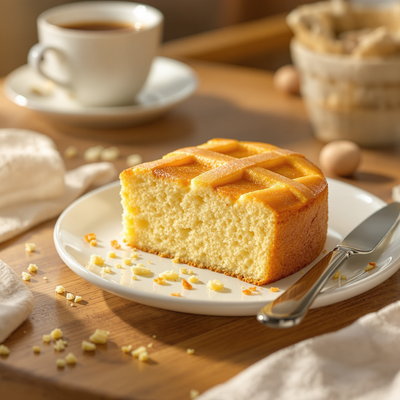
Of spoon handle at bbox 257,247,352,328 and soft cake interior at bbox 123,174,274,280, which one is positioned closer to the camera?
spoon handle at bbox 257,247,352,328

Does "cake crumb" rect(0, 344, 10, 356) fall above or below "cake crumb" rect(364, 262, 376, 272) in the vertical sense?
below

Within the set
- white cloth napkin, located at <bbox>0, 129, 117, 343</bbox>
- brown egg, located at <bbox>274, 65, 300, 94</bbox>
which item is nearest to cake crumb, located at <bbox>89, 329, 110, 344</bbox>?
white cloth napkin, located at <bbox>0, 129, 117, 343</bbox>

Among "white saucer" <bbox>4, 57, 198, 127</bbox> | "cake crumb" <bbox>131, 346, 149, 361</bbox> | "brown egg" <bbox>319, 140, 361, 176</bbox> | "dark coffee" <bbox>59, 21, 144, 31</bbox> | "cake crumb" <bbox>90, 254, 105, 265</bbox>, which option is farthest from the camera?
"dark coffee" <bbox>59, 21, 144, 31</bbox>

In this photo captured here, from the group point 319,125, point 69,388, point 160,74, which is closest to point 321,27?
point 319,125

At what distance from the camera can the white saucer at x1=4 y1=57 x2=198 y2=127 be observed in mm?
1988

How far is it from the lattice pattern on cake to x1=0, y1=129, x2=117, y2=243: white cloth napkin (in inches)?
13.7

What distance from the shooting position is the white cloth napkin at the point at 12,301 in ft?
3.31

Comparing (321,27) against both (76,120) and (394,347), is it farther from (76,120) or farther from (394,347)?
(394,347)

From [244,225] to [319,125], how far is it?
3.07 feet

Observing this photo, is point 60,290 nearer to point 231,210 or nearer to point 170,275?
point 170,275

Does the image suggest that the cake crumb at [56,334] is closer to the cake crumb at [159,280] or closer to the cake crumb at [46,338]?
the cake crumb at [46,338]

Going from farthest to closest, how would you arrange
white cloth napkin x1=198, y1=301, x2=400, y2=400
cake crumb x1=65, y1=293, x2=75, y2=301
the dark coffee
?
Answer: the dark coffee
cake crumb x1=65, y1=293, x2=75, y2=301
white cloth napkin x1=198, y1=301, x2=400, y2=400

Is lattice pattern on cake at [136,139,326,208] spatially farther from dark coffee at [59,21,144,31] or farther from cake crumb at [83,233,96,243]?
dark coffee at [59,21,144,31]

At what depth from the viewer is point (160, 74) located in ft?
7.89
